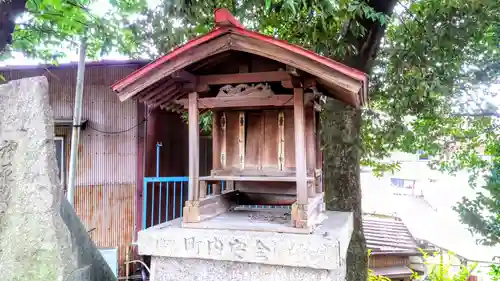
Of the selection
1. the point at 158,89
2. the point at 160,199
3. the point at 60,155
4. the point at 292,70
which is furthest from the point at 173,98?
the point at 60,155

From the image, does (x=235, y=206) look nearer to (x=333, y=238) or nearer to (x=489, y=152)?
(x=333, y=238)

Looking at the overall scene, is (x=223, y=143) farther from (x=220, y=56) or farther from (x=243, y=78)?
(x=220, y=56)

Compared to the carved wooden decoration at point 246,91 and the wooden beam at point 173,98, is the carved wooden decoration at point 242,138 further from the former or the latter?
the wooden beam at point 173,98

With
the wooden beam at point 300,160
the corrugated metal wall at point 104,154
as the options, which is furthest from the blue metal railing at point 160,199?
the wooden beam at point 300,160

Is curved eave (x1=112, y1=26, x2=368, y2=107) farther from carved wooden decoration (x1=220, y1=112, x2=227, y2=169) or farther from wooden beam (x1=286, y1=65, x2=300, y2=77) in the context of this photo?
carved wooden decoration (x1=220, y1=112, x2=227, y2=169)

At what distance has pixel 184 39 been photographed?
5.68m

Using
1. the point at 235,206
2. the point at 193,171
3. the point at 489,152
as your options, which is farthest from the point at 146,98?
the point at 489,152

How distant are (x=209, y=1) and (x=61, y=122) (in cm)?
437

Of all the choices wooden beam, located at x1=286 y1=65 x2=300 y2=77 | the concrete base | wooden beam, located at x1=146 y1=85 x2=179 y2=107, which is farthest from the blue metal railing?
wooden beam, located at x1=286 y1=65 x2=300 y2=77

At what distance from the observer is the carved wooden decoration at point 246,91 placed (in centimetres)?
363

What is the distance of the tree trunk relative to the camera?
6.01 meters

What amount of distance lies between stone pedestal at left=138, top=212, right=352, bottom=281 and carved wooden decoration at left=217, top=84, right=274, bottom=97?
142 cm

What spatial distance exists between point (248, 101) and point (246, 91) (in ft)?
0.37

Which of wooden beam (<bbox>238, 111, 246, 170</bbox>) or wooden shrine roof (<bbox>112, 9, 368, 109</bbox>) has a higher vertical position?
wooden shrine roof (<bbox>112, 9, 368, 109</bbox>)
